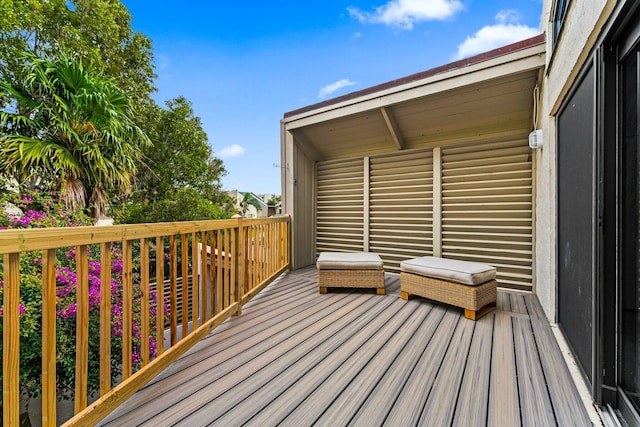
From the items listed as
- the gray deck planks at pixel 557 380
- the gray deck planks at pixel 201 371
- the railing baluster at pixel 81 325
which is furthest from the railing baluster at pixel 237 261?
the gray deck planks at pixel 557 380

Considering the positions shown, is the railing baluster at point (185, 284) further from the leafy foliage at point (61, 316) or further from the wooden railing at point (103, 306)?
the leafy foliage at point (61, 316)

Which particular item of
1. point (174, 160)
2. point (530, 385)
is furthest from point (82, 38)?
point (530, 385)

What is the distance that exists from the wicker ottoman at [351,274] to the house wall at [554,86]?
1504mm

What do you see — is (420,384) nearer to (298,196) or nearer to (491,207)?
(491,207)

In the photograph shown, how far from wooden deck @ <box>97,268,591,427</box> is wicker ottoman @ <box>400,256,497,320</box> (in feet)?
0.44

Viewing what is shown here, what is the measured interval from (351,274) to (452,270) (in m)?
1.08

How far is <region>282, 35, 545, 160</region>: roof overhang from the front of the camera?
106 inches

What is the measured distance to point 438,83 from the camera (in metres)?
3.02

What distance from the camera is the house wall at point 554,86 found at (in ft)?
4.09

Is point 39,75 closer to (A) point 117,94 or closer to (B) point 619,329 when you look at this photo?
(A) point 117,94

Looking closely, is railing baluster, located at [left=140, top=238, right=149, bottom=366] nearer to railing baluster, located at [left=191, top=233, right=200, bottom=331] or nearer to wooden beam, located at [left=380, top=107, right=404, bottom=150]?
railing baluster, located at [left=191, top=233, right=200, bottom=331]

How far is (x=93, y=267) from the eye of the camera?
7.54 ft

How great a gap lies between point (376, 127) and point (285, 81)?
24.8ft

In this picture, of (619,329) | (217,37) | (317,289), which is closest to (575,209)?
(619,329)
